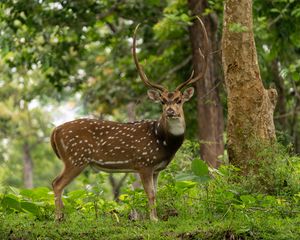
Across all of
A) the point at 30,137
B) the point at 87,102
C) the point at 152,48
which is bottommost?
the point at 30,137

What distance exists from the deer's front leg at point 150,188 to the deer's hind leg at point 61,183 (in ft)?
2.61

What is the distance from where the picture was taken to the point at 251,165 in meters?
9.98

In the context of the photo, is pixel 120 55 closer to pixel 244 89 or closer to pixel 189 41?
pixel 189 41

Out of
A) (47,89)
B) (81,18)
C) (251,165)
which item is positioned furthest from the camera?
(47,89)

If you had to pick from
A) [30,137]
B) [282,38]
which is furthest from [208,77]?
[30,137]

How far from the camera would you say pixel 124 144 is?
10195mm

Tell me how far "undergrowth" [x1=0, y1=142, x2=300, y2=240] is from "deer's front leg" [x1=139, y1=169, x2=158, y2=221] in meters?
0.17

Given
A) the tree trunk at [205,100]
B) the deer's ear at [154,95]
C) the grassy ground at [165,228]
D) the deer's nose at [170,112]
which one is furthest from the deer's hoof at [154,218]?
the tree trunk at [205,100]

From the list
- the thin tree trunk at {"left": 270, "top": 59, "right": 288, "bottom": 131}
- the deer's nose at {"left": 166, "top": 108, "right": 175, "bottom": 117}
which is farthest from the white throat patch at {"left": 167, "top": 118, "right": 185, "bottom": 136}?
the thin tree trunk at {"left": 270, "top": 59, "right": 288, "bottom": 131}

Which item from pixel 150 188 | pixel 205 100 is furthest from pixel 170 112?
pixel 205 100

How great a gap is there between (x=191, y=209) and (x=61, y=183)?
161 cm

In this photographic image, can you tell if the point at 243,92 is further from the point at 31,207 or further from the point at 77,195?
the point at 31,207

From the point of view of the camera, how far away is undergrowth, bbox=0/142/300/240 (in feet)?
28.0

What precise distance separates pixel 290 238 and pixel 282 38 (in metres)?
8.75
